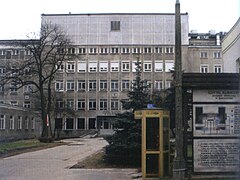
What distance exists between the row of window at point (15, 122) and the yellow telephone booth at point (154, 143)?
1677 inches

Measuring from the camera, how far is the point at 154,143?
49.4 feet

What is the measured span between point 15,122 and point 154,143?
50678 millimetres

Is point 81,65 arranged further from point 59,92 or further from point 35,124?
point 35,124

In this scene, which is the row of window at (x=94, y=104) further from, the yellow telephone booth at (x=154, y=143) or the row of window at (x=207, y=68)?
the yellow telephone booth at (x=154, y=143)

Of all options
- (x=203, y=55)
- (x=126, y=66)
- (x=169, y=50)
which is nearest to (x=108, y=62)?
(x=126, y=66)

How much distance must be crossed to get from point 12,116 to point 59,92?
82.3ft

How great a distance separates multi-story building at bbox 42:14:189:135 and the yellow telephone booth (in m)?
70.8

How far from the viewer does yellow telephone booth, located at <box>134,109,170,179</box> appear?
48.6 ft

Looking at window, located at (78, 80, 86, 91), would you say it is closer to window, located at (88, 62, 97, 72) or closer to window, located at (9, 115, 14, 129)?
window, located at (88, 62, 97, 72)

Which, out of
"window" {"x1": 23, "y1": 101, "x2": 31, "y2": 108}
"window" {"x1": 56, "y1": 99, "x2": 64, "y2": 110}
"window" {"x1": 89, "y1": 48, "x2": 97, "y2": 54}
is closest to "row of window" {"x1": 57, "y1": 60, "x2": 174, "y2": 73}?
"window" {"x1": 89, "y1": 48, "x2": 97, "y2": 54}

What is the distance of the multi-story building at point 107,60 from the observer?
86.4 meters

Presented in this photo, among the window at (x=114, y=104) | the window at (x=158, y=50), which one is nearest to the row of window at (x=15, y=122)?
the window at (x=114, y=104)

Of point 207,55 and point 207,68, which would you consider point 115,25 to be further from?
point 207,68

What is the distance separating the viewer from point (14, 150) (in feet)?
105
